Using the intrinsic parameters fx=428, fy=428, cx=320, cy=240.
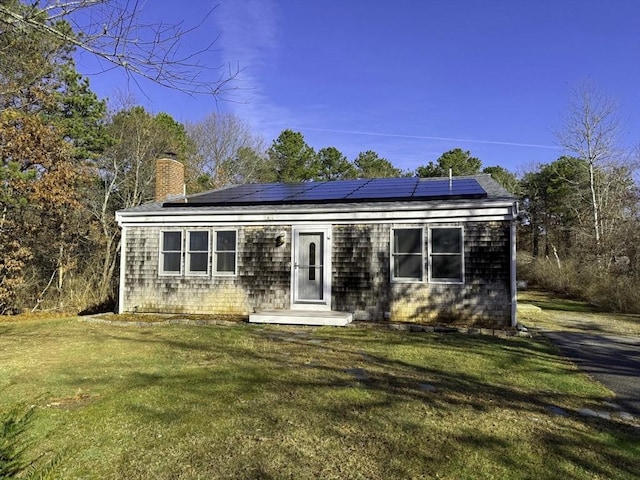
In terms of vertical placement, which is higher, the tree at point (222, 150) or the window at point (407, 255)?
the tree at point (222, 150)

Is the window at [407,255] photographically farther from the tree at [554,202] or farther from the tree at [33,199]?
the tree at [554,202]

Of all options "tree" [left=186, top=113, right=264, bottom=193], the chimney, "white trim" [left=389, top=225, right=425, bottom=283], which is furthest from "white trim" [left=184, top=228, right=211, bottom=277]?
"tree" [left=186, top=113, right=264, bottom=193]

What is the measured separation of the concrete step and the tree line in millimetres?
6427

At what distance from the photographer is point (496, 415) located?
14.1 feet

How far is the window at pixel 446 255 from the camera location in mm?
9703

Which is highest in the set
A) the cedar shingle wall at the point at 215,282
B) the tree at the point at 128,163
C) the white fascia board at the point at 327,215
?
the tree at the point at 128,163

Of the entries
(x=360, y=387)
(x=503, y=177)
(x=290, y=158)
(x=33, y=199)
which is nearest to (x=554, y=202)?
(x=503, y=177)

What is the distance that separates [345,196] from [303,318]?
337 cm

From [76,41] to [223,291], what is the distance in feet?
26.5

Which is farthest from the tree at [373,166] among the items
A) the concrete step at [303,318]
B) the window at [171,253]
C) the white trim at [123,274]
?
the concrete step at [303,318]

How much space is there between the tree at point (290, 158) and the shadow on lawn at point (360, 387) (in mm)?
24494

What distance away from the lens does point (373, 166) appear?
1451 inches

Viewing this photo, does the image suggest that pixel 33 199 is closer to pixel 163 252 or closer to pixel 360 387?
pixel 163 252

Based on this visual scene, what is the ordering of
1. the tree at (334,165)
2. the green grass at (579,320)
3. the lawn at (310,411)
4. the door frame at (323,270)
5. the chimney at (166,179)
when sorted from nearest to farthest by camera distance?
the lawn at (310,411), the green grass at (579,320), the door frame at (323,270), the chimney at (166,179), the tree at (334,165)
